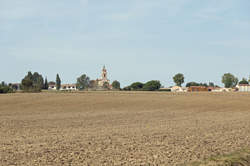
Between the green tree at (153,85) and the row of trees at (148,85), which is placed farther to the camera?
the row of trees at (148,85)

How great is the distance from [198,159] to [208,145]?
3.47 meters

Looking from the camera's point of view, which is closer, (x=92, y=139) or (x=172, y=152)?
(x=172, y=152)

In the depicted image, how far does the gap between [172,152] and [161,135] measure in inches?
216

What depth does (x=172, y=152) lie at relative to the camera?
49.5 ft

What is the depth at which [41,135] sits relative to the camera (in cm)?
2072

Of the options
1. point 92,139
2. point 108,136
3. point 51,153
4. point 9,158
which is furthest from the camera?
point 108,136

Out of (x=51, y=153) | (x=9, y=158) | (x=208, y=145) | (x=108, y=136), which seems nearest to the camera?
(x=9, y=158)

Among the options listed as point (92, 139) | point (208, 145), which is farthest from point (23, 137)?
point (208, 145)

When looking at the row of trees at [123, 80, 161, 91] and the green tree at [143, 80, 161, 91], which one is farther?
the row of trees at [123, 80, 161, 91]

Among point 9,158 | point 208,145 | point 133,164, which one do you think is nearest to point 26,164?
point 9,158

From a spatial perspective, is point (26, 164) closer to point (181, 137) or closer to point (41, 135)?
point (41, 135)

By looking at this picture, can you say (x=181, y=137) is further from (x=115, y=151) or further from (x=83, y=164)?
(x=83, y=164)

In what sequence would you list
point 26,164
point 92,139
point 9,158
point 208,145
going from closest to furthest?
point 26,164, point 9,158, point 208,145, point 92,139

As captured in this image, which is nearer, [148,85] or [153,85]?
[148,85]
